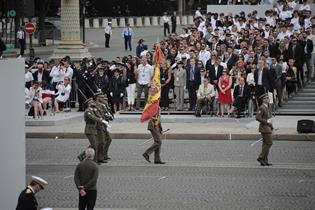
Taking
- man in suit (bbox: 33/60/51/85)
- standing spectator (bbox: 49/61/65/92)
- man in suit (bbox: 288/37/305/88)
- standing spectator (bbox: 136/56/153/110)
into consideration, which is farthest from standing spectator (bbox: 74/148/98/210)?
man in suit (bbox: 33/60/51/85)

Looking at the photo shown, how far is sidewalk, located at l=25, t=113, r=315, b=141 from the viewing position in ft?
96.2

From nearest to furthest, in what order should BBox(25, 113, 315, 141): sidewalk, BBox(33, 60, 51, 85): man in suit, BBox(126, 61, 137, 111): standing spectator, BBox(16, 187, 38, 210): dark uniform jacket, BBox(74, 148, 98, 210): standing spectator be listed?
BBox(16, 187, 38, 210): dark uniform jacket < BBox(74, 148, 98, 210): standing spectator < BBox(25, 113, 315, 141): sidewalk < BBox(126, 61, 137, 111): standing spectator < BBox(33, 60, 51, 85): man in suit

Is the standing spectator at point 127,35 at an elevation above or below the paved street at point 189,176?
above

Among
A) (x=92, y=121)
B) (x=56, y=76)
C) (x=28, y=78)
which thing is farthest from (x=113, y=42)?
(x=92, y=121)

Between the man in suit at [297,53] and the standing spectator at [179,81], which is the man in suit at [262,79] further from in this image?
the standing spectator at [179,81]

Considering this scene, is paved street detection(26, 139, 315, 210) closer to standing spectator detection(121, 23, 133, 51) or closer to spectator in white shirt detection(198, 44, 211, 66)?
spectator in white shirt detection(198, 44, 211, 66)

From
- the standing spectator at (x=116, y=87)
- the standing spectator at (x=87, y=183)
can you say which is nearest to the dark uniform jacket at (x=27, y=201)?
the standing spectator at (x=87, y=183)

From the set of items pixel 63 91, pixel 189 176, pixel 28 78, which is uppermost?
pixel 28 78

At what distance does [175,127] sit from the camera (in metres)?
31.4

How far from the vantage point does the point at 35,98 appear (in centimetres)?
3216

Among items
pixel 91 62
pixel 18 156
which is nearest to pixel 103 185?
pixel 18 156

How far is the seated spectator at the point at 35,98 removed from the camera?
105ft

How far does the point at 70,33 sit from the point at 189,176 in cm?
2488

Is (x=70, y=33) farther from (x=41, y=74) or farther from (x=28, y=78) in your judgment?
(x=28, y=78)
